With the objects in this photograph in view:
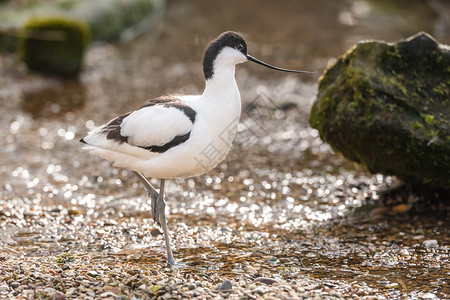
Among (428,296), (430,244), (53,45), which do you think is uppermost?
(53,45)

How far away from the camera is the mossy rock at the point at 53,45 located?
12.5 meters

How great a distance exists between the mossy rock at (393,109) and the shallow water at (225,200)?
1.99 feet


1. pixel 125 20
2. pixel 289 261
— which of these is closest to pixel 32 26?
pixel 125 20

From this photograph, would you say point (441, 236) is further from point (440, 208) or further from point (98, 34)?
point (98, 34)

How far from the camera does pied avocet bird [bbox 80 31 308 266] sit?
5414 mm

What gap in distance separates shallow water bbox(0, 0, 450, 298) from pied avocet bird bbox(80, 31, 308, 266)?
882 mm

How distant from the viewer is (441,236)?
20.6 feet

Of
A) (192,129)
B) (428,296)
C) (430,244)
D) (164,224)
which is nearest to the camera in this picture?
(428,296)

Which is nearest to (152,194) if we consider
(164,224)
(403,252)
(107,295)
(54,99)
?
(164,224)

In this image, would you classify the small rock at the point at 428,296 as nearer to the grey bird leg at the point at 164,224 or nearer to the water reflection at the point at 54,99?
the grey bird leg at the point at 164,224

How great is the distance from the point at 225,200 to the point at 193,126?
2.22m

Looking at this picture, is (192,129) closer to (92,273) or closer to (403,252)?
(92,273)

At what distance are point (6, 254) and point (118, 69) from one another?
808 centimetres

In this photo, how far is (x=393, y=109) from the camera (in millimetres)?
6520
